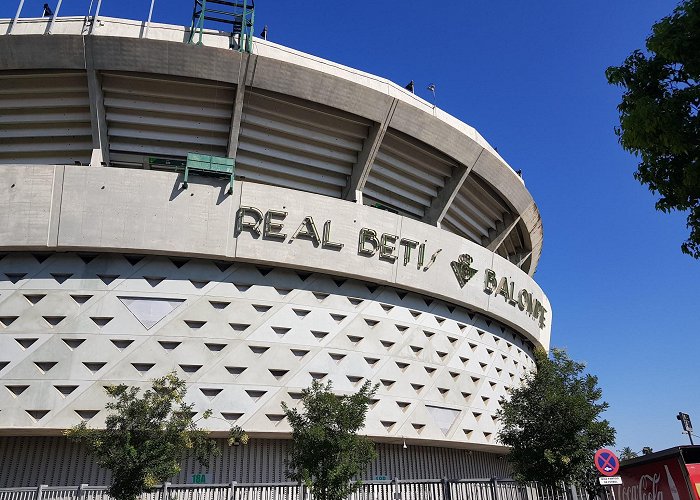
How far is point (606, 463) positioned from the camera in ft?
35.8

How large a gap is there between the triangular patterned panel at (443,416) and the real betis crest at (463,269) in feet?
17.1

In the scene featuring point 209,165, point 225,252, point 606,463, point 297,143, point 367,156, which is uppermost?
point 297,143

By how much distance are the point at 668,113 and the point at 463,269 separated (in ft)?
54.0

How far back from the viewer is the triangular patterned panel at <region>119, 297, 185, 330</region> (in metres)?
17.9

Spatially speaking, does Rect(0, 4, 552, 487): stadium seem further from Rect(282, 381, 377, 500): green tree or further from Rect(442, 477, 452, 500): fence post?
Rect(442, 477, 452, 500): fence post

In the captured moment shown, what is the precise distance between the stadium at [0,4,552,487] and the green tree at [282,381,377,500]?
4.18 m

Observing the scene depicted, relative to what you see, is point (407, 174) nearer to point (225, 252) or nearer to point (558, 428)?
point (225, 252)

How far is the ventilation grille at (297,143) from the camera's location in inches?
832

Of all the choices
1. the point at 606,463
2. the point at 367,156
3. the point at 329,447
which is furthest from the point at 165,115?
the point at 606,463

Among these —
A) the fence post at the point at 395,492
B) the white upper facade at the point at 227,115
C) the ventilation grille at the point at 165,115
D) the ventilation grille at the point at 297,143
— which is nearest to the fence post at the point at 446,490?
the fence post at the point at 395,492

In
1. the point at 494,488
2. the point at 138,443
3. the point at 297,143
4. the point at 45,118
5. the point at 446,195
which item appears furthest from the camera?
the point at 446,195

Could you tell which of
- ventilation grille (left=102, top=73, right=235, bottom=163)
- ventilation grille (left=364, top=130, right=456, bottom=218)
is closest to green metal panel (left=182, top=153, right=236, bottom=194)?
ventilation grille (left=102, top=73, right=235, bottom=163)

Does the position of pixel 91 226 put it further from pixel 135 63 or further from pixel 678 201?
pixel 678 201

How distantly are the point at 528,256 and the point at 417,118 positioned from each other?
14.0 metres
